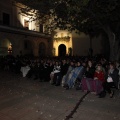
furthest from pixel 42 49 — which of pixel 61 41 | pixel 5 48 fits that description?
pixel 5 48

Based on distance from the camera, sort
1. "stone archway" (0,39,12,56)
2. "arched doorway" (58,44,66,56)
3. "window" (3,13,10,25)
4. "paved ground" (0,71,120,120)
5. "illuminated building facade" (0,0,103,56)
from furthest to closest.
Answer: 1. "arched doorway" (58,44,66,56)
2. "window" (3,13,10,25)
3. "stone archway" (0,39,12,56)
4. "illuminated building facade" (0,0,103,56)
5. "paved ground" (0,71,120,120)

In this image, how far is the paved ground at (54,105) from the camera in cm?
575

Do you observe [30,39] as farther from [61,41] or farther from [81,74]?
[81,74]

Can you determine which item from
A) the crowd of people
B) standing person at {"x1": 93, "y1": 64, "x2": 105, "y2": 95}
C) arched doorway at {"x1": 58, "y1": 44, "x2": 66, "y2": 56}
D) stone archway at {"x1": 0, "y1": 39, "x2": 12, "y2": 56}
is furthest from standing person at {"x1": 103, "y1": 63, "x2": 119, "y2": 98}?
arched doorway at {"x1": 58, "y1": 44, "x2": 66, "y2": 56}

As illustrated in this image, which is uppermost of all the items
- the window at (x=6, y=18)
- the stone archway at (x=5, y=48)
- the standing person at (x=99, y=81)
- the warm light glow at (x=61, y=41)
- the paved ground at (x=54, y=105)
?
the window at (x=6, y=18)

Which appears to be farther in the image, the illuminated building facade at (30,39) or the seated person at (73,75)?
the illuminated building facade at (30,39)

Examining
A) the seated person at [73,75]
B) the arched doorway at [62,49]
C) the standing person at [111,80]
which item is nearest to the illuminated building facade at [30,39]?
the arched doorway at [62,49]

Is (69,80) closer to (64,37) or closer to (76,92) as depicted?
(76,92)

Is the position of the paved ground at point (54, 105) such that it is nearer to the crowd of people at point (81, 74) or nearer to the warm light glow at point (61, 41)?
the crowd of people at point (81, 74)

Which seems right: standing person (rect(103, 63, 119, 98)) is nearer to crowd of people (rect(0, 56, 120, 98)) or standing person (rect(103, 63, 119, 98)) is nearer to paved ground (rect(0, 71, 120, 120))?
crowd of people (rect(0, 56, 120, 98))

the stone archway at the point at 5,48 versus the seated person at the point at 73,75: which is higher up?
the stone archway at the point at 5,48

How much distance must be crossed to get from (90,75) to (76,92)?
43.4 inches

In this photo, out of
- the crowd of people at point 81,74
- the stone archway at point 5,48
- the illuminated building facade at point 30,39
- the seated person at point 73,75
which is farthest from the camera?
the stone archway at point 5,48

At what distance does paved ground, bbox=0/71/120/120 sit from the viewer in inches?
226
